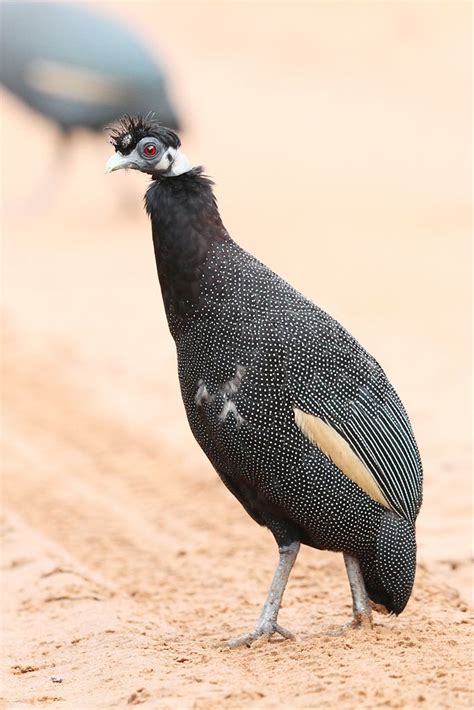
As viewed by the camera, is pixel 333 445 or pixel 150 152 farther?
pixel 150 152

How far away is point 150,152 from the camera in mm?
4930

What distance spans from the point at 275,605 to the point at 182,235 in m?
1.59

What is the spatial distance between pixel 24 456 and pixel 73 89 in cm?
810

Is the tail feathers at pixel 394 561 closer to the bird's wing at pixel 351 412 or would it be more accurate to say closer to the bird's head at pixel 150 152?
the bird's wing at pixel 351 412

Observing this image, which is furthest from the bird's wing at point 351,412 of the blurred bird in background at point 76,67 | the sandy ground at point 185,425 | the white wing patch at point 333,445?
the blurred bird in background at point 76,67

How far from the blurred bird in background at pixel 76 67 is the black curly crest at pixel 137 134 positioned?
11053mm

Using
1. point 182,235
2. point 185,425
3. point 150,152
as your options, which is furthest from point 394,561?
point 185,425

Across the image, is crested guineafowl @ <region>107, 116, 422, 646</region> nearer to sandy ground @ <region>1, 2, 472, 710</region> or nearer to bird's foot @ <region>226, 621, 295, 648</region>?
bird's foot @ <region>226, 621, 295, 648</region>

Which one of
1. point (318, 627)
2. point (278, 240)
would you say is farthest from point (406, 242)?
point (318, 627)

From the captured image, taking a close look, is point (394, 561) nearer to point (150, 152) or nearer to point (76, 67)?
point (150, 152)

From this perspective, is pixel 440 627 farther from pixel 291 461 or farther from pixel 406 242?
pixel 406 242

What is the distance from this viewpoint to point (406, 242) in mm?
15062

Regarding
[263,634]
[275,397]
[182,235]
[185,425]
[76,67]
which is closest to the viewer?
[275,397]

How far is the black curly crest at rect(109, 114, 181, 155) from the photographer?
495 centimetres
